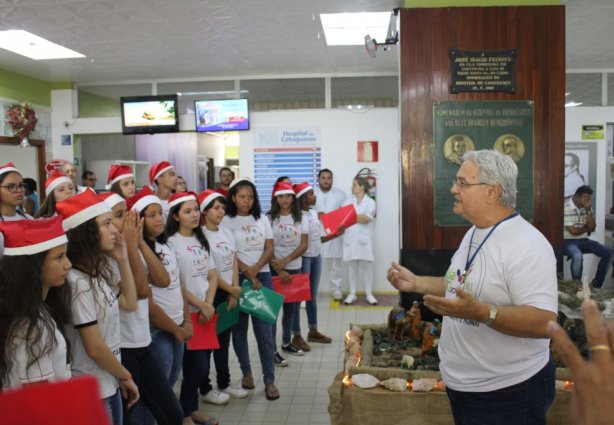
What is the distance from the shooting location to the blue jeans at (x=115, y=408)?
227 centimetres

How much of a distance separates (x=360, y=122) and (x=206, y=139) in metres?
3.94

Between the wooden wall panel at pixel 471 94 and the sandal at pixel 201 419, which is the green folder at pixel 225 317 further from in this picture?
the wooden wall panel at pixel 471 94

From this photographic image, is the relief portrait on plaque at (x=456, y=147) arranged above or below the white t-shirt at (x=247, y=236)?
above

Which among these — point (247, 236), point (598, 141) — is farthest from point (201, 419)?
point (598, 141)

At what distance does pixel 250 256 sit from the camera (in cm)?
427

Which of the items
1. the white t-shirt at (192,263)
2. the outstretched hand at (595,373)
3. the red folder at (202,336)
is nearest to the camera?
the outstretched hand at (595,373)

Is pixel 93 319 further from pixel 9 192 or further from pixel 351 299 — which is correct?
pixel 351 299

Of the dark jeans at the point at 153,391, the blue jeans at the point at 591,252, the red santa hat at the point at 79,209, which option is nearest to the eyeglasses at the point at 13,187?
the red santa hat at the point at 79,209

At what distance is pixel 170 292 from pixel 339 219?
2.92m

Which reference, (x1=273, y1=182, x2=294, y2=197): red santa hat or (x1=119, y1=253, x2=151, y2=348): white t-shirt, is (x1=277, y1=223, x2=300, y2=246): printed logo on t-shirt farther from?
(x1=119, y1=253, x2=151, y2=348): white t-shirt

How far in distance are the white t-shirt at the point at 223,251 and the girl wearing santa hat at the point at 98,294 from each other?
1307 millimetres

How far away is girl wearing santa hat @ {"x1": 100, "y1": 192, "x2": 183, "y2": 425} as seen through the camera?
8.57 ft

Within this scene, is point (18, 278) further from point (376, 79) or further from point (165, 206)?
point (376, 79)

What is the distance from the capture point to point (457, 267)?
6.91 ft
